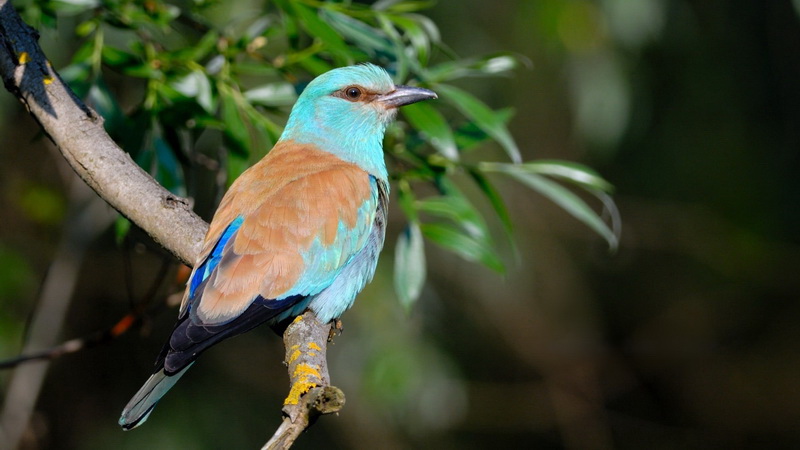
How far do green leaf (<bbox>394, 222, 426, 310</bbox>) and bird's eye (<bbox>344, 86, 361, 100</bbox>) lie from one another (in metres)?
0.56

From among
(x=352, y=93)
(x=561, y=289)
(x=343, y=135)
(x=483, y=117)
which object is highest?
(x=483, y=117)

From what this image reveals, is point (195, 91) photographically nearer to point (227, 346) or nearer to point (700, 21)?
point (227, 346)

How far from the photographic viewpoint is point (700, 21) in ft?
19.9

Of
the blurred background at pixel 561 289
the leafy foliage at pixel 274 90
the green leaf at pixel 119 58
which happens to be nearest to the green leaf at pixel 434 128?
the leafy foliage at pixel 274 90

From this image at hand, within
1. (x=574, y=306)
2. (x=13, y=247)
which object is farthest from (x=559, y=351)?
(x=13, y=247)

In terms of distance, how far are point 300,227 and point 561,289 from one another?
15.8 feet

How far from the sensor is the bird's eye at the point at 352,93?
10.9 feet

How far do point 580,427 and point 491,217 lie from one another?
228 centimetres

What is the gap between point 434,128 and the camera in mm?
2967

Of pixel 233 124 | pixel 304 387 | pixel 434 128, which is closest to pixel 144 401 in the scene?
pixel 304 387

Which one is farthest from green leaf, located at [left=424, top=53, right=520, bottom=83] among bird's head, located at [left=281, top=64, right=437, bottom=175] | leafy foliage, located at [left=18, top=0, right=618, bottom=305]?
bird's head, located at [left=281, top=64, right=437, bottom=175]

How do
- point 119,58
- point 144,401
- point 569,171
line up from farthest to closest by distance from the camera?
point 569,171
point 119,58
point 144,401

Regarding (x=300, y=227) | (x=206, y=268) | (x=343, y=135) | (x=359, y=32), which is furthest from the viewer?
(x=343, y=135)

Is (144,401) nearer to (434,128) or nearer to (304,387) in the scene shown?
(304,387)
